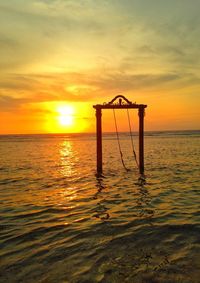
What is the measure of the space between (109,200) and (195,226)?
450 centimetres

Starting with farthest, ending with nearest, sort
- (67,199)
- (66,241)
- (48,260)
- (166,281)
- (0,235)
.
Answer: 1. (67,199)
2. (0,235)
3. (66,241)
4. (48,260)
5. (166,281)

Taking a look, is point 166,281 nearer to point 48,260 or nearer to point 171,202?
point 48,260

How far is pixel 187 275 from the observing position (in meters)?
6.20

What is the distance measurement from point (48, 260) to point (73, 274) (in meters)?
0.93

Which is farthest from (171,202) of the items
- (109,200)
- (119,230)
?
(119,230)

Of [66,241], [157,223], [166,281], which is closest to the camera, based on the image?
[166,281]

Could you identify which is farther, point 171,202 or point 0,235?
point 171,202

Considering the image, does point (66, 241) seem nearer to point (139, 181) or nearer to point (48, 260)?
point (48, 260)

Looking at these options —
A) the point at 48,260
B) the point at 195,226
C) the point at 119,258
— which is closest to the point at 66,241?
the point at 48,260

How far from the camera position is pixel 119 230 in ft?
29.7

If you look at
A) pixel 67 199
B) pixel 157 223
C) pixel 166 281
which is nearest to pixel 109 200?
pixel 67 199

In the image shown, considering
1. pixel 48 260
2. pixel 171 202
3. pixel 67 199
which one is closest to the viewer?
pixel 48 260

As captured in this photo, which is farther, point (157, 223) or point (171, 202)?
point (171, 202)

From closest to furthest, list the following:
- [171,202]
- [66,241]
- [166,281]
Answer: [166,281], [66,241], [171,202]
